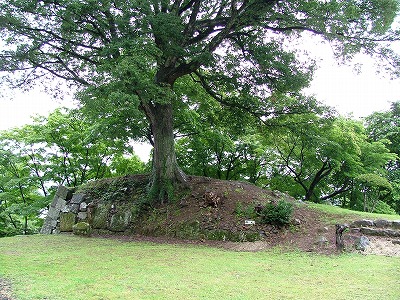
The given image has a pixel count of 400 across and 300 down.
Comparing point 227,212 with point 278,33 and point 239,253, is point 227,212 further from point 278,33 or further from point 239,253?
point 278,33

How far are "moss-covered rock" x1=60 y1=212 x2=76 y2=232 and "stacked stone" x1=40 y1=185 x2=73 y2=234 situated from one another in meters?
0.31

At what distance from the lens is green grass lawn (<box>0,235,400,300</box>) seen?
145 inches

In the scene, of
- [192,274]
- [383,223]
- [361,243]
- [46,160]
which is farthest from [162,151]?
[46,160]

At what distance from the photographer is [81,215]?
11.0m

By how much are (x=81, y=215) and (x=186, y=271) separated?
7.17 m

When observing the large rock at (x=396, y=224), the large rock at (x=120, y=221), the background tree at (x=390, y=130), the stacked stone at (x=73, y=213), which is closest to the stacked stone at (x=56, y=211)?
the stacked stone at (x=73, y=213)

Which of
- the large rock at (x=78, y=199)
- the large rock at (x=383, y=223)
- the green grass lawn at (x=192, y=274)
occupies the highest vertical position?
the large rock at (x=383, y=223)

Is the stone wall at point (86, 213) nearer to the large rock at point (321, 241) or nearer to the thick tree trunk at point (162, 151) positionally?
the thick tree trunk at point (162, 151)

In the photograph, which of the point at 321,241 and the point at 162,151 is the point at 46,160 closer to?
the point at 162,151

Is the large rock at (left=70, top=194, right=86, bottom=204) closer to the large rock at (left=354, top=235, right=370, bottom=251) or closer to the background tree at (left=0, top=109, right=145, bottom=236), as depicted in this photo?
the background tree at (left=0, top=109, right=145, bottom=236)

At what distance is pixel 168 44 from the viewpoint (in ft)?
26.5

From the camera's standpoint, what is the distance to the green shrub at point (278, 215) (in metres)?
7.85

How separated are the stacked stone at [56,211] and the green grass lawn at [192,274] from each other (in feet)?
14.0

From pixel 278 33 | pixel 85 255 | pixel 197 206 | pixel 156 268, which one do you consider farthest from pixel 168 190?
pixel 278 33
